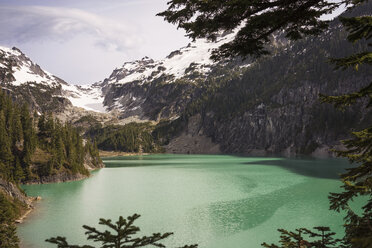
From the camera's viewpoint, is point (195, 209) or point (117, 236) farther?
point (195, 209)

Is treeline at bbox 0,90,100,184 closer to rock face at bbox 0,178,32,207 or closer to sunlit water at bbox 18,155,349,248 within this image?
sunlit water at bbox 18,155,349,248

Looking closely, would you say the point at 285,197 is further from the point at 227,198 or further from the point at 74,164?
the point at 74,164

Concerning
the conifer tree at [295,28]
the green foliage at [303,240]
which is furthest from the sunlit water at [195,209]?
the conifer tree at [295,28]

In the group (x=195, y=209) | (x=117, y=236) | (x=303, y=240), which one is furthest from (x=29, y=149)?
(x=303, y=240)

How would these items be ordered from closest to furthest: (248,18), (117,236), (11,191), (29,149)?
(117,236)
(248,18)
(11,191)
(29,149)

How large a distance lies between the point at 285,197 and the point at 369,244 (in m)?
53.2

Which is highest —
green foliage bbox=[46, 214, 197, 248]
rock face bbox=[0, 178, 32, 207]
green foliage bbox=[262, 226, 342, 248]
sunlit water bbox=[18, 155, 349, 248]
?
green foliage bbox=[46, 214, 197, 248]

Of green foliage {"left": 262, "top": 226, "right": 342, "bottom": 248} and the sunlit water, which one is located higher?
green foliage {"left": 262, "top": 226, "right": 342, "bottom": 248}

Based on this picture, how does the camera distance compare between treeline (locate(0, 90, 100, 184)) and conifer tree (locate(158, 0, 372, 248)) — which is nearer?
conifer tree (locate(158, 0, 372, 248))

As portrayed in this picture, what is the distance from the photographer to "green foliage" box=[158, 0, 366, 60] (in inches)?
326

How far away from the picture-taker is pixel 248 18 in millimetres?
9047

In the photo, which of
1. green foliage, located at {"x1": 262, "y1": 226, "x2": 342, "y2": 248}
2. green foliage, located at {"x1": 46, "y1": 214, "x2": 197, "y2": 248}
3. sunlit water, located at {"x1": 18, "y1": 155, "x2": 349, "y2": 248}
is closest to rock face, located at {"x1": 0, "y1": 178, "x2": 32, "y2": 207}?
sunlit water, located at {"x1": 18, "y1": 155, "x2": 349, "y2": 248}

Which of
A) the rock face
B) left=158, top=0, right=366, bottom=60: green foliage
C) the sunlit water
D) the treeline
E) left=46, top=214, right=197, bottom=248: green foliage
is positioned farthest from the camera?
the treeline

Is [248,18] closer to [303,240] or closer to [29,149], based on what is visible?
[303,240]
